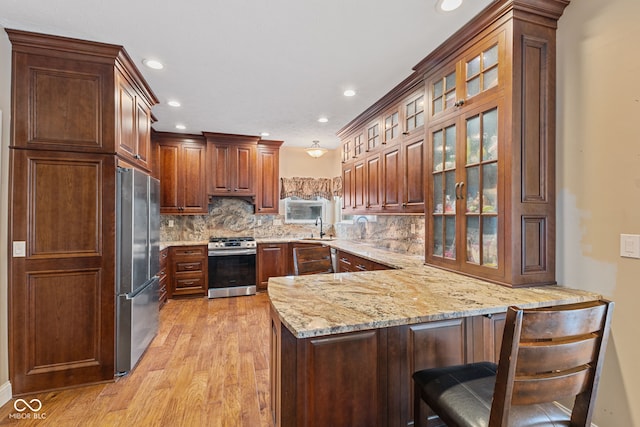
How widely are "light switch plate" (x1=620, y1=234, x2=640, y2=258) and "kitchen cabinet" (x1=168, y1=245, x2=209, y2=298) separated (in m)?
4.54

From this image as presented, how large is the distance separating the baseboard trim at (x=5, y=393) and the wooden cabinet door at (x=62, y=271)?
0.10 ft

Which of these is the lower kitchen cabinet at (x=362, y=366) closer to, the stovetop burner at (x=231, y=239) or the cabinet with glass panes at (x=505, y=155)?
the cabinet with glass panes at (x=505, y=155)

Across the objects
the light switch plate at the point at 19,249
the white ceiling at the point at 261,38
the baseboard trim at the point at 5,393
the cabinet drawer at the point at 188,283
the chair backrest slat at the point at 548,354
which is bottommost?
the baseboard trim at the point at 5,393

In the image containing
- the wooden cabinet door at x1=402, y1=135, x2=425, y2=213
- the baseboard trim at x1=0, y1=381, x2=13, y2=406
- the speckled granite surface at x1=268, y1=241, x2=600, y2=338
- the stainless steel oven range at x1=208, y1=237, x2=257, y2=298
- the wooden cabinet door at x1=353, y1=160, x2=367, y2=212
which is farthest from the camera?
the stainless steel oven range at x1=208, y1=237, x2=257, y2=298

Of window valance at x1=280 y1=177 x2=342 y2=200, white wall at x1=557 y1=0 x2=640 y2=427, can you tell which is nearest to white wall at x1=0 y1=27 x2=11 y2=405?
white wall at x1=557 y1=0 x2=640 y2=427

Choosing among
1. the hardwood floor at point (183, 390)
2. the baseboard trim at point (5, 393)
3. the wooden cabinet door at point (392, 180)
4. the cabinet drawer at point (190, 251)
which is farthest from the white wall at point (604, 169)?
the cabinet drawer at point (190, 251)

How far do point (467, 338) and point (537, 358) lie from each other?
2.65 feet

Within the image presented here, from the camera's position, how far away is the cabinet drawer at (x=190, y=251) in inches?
174

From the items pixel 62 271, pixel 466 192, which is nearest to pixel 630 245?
pixel 466 192

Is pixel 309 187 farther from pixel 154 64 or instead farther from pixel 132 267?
pixel 132 267

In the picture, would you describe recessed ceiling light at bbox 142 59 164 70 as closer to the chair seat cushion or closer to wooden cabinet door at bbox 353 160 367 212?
wooden cabinet door at bbox 353 160 367 212

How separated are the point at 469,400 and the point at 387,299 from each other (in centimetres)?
52

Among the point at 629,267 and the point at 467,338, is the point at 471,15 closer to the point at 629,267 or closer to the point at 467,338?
the point at 629,267

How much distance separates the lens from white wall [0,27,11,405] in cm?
203
